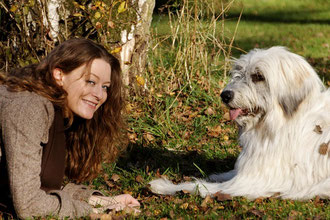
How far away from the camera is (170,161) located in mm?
5566

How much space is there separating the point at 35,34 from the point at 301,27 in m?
12.1

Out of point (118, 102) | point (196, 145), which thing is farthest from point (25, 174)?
point (196, 145)

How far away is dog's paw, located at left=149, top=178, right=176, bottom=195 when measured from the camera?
14.9 ft

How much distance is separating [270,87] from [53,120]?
1.73m

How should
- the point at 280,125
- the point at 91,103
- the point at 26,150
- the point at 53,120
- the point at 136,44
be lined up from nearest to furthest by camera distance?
the point at 26,150, the point at 53,120, the point at 91,103, the point at 280,125, the point at 136,44

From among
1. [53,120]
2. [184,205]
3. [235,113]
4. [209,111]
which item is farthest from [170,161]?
[53,120]

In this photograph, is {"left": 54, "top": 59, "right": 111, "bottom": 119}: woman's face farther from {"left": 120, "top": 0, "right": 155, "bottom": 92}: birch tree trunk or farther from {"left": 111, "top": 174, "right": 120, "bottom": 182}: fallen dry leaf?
{"left": 120, "top": 0, "right": 155, "bottom": 92}: birch tree trunk

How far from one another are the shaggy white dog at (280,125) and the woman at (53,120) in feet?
3.42

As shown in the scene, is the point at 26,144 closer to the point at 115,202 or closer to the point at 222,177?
the point at 115,202

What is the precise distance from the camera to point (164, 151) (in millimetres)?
5801

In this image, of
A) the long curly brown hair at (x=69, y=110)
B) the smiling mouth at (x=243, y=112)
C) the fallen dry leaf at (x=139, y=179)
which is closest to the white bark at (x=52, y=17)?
the long curly brown hair at (x=69, y=110)

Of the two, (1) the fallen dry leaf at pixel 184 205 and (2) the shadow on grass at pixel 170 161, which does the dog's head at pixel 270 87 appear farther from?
(2) the shadow on grass at pixel 170 161

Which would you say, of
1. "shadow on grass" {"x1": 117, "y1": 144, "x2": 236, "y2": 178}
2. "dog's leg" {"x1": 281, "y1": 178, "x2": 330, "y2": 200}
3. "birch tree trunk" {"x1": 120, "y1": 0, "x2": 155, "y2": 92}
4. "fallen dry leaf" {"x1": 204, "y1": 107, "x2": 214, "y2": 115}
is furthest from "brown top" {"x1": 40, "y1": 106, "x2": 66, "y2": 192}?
"fallen dry leaf" {"x1": 204, "y1": 107, "x2": 214, "y2": 115}

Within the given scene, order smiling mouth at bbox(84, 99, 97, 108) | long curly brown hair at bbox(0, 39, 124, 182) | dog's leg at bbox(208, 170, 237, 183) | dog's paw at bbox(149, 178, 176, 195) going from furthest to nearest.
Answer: dog's leg at bbox(208, 170, 237, 183) → dog's paw at bbox(149, 178, 176, 195) → smiling mouth at bbox(84, 99, 97, 108) → long curly brown hair at bbox(0, 39, 124, 182)
